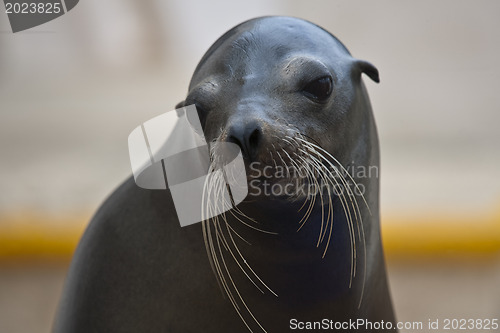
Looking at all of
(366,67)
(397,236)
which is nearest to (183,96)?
(366,67)

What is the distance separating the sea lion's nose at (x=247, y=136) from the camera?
29.2 inches

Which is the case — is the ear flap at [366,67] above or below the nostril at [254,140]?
above

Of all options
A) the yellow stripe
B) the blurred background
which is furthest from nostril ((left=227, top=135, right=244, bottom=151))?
the yellow stripe

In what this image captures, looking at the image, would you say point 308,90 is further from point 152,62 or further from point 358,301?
point 152,62

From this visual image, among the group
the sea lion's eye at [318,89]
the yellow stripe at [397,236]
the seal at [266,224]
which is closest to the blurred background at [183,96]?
the yellow stripe at [397,236]

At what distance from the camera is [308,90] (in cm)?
82

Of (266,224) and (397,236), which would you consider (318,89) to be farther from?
(397,236)

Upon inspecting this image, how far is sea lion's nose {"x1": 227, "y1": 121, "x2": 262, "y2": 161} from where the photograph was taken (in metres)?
0.74

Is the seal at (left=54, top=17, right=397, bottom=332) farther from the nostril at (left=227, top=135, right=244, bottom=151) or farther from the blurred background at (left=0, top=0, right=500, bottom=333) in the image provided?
the blurred background at (left=0, top=0, right=500, bottom=333)

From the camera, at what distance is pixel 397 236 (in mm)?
1707

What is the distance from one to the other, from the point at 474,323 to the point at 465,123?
0.59m

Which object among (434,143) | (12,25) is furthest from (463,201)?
(12,25)

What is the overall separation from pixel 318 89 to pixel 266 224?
174 millimetres

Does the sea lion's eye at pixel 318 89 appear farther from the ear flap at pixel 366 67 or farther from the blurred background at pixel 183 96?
the blurred background at pixel 183 96
